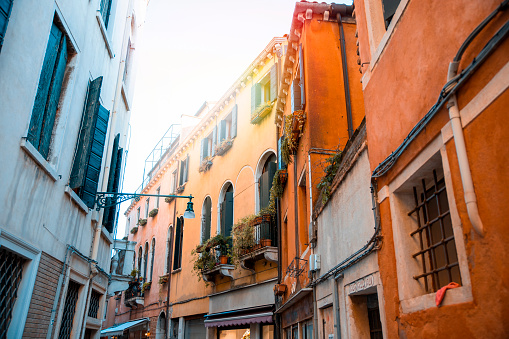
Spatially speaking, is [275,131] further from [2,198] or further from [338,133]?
[2,198]

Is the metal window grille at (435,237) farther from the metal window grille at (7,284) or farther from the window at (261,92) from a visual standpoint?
the window at (261,92)

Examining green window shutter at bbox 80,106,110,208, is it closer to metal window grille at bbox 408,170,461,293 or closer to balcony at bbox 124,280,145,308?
metal window grille at bbox 408,170,461,293

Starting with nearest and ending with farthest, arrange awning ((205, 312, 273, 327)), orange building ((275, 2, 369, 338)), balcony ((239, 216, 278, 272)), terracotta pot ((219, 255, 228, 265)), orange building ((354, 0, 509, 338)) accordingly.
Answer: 1. orange building ((354, 0, 509, 338))
2. orange building ((275, 2, 369, 338))
3. awning ((205, 312, 273, 327))
4. balcony ((239, 216, 278, 272))
5. terracotta pot ((219, 255, 228, 265))

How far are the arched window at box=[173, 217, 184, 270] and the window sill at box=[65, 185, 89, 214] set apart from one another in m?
12.9

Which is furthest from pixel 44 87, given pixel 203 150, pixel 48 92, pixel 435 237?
pixel 203 150

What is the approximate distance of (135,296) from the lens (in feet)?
81.7

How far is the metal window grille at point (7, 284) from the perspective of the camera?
5051 millimetres

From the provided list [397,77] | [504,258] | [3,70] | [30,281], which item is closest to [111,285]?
[30,281]

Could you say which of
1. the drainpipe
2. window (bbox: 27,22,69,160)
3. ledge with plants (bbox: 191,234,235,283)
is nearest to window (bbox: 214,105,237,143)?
ledge with plants (bbox: 191,234,235,283)

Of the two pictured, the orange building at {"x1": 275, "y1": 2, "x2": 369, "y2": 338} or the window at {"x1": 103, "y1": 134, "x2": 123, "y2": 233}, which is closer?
the orange building at {"x1": 275, "y1": 2, "x2": 369, "y2": 338}

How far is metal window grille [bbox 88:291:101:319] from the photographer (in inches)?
403

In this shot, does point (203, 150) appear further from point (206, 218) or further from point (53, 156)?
point (53, 156)

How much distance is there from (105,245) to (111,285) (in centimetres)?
157

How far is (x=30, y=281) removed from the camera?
574 centimetres
